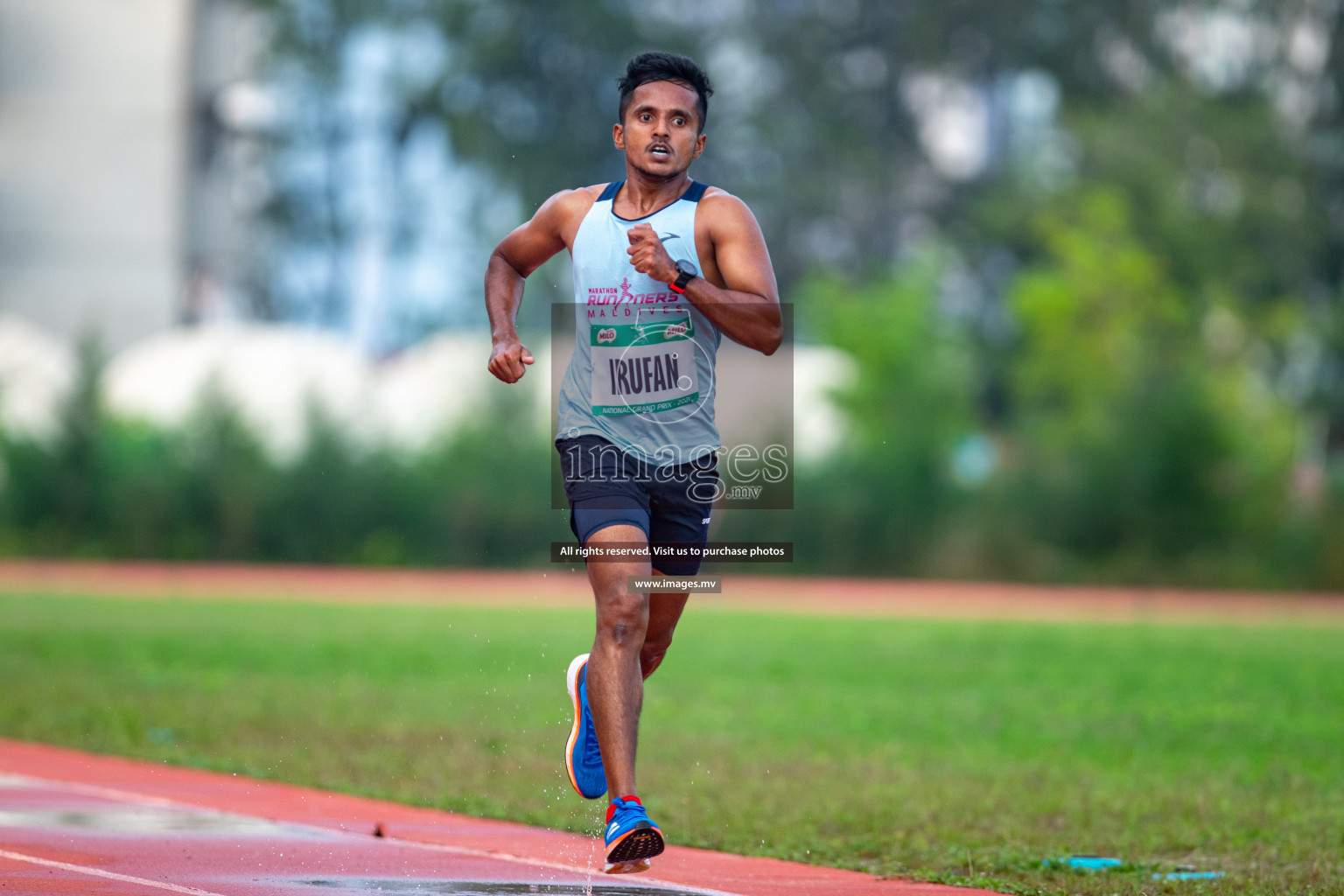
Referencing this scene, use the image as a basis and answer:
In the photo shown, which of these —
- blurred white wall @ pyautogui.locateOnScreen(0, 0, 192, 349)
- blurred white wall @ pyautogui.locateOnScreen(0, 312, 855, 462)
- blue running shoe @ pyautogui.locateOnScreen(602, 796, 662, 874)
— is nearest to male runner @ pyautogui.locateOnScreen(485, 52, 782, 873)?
blue running shoe @ pyautogui.locateOnScreen(602, 796, 662, 874)

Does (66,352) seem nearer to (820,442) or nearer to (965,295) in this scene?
(820,442)

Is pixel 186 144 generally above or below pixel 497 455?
above

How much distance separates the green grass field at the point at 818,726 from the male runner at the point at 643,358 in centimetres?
152

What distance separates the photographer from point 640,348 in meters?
6.11

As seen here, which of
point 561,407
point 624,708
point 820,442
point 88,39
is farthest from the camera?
point 88,39

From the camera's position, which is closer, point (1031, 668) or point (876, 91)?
point (1031, 668)

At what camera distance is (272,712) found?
12445 mm

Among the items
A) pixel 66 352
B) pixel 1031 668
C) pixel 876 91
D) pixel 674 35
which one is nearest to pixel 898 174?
pixel 876 91

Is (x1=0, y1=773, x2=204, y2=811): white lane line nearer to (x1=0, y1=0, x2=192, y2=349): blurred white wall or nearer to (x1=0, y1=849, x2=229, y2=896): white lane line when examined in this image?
(x1=0, y1=849, x2=229, y2=896): white lane line

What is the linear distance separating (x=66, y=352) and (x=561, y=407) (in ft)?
123

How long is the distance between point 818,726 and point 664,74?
7125 mm

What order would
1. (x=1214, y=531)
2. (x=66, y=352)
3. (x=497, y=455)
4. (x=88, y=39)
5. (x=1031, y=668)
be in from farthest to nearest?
(x=88, y=39) → (x=66, y=352) → (x=497, y=455) → (x=1214, y=531) → (x=1031, y=668)

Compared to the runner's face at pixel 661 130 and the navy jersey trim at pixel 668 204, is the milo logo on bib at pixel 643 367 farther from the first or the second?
the runner's face at pixel 661 130

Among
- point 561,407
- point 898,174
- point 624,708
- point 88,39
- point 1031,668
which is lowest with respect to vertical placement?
point 1031,668
